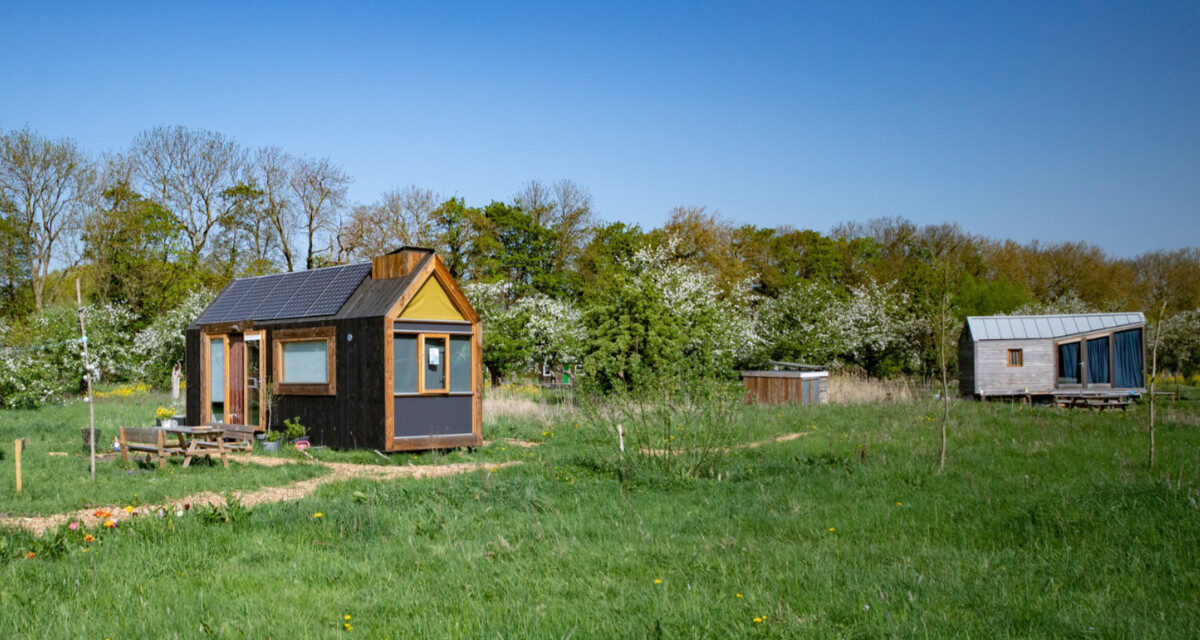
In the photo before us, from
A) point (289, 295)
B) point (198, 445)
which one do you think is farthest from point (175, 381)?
point (198, 445)

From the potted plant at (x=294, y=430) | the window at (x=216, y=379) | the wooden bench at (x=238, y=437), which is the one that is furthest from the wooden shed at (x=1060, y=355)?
the wooden bench at (x=238, y=437)

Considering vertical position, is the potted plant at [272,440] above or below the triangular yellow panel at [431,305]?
below

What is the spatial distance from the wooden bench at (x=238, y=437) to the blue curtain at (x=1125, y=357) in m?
27.1

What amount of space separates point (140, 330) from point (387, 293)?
25.6 m

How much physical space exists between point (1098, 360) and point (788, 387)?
12.4 metres

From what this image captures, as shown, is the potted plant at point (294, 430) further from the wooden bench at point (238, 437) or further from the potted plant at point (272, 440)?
the wooden bench at point (238, 437)

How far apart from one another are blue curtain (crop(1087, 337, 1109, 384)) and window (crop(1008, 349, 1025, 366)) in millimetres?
2143

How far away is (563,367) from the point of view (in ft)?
105

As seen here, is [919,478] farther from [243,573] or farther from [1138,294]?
[1138,294]

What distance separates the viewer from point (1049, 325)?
1150 inches

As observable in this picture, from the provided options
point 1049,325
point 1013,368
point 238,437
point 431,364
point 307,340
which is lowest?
point 238,437

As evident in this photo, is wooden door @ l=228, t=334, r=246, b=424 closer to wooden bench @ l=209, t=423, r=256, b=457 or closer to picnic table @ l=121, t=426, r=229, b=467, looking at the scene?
wooden bench @ l=209, t=423, r=256, b=457

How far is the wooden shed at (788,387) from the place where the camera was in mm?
23938

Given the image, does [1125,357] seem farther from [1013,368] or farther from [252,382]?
[252,382]
